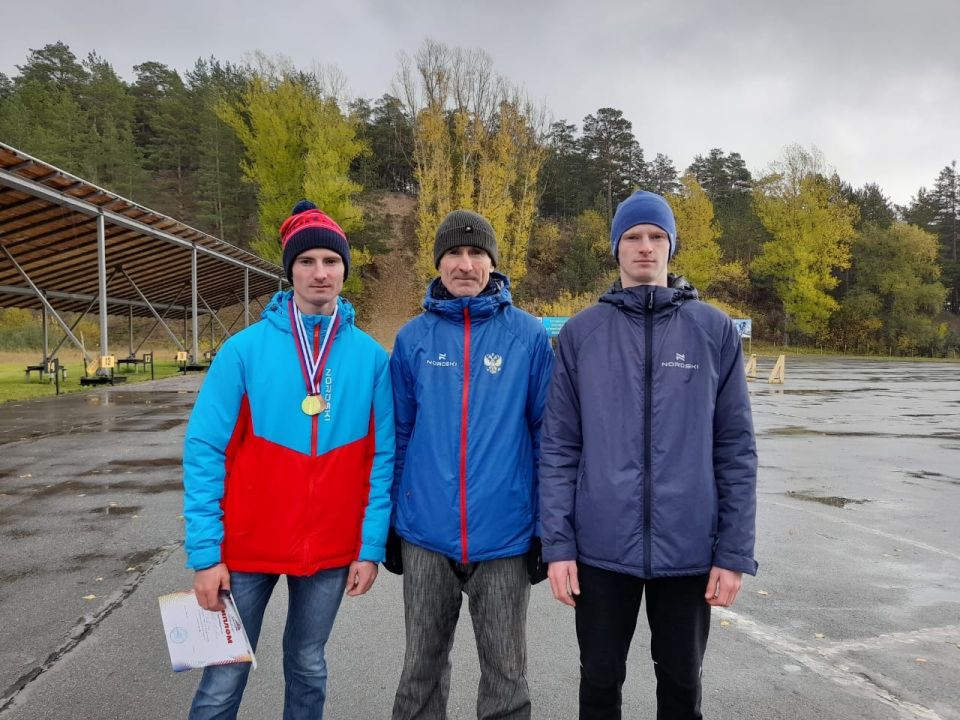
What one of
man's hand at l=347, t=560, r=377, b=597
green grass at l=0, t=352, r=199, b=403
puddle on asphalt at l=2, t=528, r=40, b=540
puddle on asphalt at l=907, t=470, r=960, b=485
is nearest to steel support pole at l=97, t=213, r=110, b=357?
green grass at l=0, t=352, r=199, b=403

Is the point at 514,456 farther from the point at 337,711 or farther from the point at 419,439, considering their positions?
the point at 337,711

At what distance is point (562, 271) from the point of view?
147ft

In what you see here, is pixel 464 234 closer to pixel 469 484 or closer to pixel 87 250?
pixel 469 484

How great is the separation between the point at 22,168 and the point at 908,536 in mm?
15078

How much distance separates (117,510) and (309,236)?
4.85 m

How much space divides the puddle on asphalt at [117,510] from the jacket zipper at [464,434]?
190 inches

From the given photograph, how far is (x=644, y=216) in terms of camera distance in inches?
85.7

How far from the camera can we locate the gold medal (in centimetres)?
212

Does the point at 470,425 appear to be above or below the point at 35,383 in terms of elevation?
above

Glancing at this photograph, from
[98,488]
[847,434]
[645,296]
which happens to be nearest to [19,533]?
[98,488]

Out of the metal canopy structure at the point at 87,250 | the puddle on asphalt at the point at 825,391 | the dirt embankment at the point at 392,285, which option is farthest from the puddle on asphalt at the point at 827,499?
the dirt embankment at the point at 392,285

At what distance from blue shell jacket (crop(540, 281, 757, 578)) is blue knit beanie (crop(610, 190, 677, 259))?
0.85 feet

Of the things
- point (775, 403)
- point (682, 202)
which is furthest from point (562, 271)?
point (775, 403)

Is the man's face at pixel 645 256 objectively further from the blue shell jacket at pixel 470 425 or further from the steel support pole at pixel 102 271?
the steel support pole at pixel 102 271
